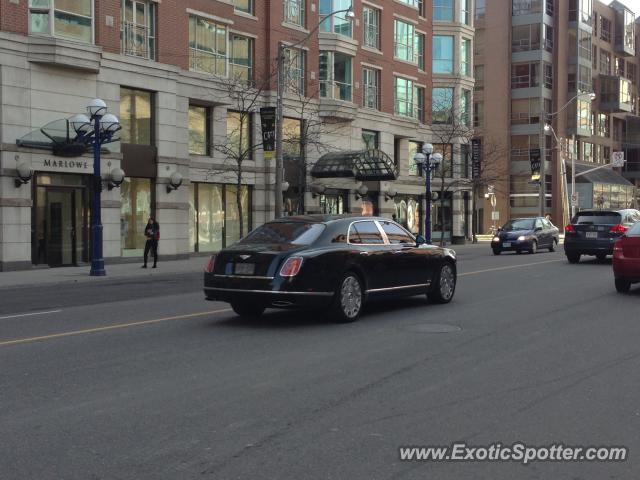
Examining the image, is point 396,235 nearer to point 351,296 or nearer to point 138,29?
point 351,296

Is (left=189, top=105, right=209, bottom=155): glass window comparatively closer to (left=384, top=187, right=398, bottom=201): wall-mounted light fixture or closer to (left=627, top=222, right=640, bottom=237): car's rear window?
(left=384, top=187, right=398, bottom=201): wall-mounted light fixture

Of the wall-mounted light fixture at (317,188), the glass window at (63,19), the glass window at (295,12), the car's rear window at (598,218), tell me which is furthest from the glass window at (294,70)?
the car's rear window at (598,218)

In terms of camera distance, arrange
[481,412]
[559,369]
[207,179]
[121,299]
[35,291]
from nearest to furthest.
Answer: [481,412]
[559,369]
[121,299]
[35,291]
[207,179]

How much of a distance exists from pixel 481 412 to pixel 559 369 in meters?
1.95

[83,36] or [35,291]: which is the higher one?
[83,36]

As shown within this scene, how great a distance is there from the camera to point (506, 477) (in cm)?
438

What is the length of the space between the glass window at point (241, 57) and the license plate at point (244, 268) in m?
22.1

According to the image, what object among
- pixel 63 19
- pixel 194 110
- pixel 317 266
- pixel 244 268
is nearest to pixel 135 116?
pixel 194 110

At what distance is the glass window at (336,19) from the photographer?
1412 inches

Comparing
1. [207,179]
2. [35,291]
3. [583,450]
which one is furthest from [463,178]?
[583,450]

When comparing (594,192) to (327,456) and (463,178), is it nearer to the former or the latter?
(463,178)

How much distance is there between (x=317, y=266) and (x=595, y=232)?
1554 centimetres

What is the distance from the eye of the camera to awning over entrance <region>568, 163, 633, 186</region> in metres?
66.0

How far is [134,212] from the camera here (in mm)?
27156
